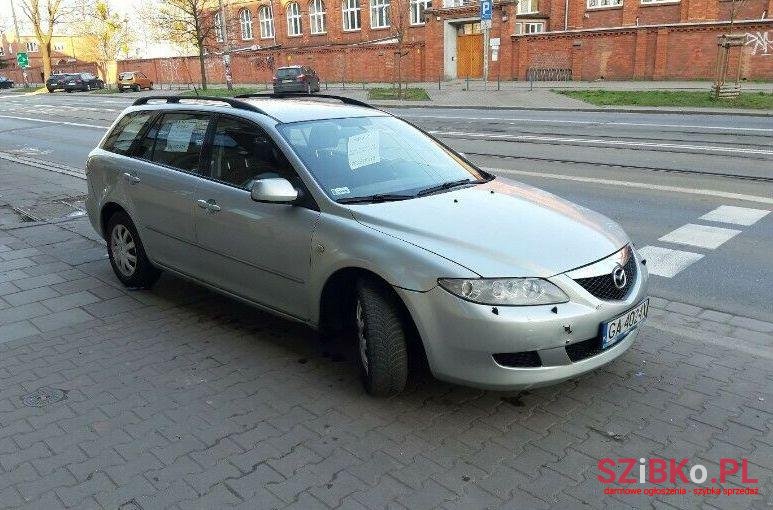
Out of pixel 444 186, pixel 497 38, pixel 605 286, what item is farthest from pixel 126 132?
pixel 497 38

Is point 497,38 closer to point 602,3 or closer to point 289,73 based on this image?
point 602,3

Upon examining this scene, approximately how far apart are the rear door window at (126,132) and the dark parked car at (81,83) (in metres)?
57.1

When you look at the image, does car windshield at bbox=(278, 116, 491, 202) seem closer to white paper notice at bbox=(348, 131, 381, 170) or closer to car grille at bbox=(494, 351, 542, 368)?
white paper notice at bbox=(348, 131, 381, 170)

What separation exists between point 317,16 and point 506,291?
55.9 m

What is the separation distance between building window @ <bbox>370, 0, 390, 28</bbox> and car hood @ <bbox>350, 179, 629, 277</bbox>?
48.2 metres

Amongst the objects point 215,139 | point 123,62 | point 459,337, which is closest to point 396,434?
point 459,337

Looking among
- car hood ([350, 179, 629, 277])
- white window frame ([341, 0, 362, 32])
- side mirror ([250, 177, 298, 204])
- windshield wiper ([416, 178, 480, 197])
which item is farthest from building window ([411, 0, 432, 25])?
side mirror ([250, 177, 298, 204])

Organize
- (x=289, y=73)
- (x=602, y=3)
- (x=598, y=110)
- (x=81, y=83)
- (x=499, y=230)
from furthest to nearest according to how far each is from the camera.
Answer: (x=81, y=83)
(x=602, y=3)
(x=289, y=73)
(x=598, y=110)
(x=499, y=230)

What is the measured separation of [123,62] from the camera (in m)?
71.8

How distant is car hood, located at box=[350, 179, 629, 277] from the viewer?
11.9 feet

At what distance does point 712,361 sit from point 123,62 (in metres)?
76.3

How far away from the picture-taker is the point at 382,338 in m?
3.80

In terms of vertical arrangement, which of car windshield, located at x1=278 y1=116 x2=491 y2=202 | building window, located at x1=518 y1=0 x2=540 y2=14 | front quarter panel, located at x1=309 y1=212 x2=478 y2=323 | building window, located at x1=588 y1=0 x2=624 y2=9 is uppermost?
building window, located at x1=518 y1=0 x2=540 y2=14

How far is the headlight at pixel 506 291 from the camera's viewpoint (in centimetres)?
350
